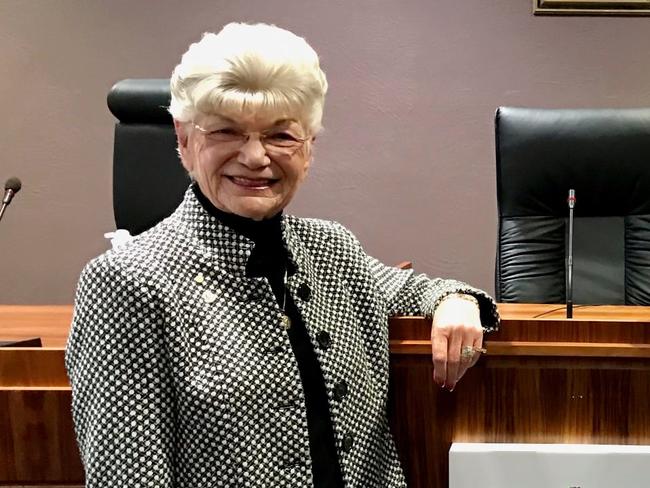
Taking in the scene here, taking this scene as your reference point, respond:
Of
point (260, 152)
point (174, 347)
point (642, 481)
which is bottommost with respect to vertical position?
point (642, 481)

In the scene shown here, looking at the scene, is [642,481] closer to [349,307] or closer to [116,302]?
[349,307]

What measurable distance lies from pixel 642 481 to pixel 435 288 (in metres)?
0.38

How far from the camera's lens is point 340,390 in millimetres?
987

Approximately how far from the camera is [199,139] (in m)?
0.95

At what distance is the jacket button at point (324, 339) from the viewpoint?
3.27 feet

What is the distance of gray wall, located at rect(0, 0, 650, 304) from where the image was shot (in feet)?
9.05

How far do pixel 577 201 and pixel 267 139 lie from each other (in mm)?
1251

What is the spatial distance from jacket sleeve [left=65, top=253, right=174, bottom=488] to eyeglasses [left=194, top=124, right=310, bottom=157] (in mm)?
187

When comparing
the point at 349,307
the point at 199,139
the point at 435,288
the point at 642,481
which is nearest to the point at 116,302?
the point at 199,139

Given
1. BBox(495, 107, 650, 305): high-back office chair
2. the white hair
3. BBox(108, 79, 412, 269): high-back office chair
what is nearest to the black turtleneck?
the white hair

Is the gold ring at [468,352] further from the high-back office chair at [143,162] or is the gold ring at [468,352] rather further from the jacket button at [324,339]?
the high-back office chair at [143,162]

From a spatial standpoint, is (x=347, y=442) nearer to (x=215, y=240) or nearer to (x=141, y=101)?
(x=215, y=240)

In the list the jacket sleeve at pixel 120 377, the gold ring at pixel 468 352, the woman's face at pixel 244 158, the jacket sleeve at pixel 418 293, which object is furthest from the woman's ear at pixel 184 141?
the gold ring at pixel 468 352

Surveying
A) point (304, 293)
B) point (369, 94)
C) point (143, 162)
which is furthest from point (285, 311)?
point (369, 94)
